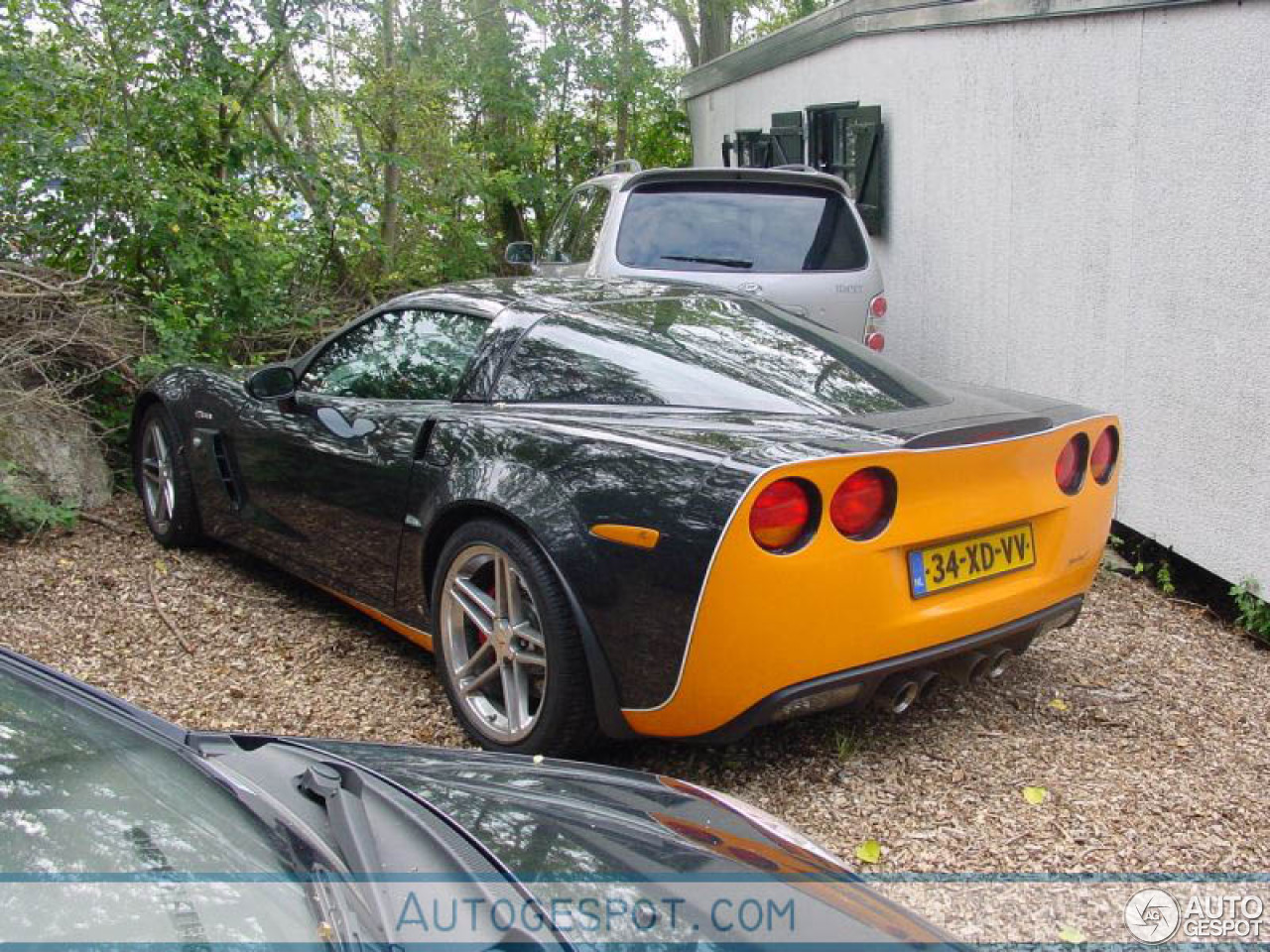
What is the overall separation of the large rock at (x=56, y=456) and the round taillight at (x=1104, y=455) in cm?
483

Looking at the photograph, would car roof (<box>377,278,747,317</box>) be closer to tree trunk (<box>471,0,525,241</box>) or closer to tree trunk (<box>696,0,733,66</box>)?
tree trunk (<box>471,0,525,241</box>)

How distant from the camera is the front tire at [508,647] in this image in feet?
10.9

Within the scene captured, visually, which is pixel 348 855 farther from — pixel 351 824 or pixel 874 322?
pixel 874 322

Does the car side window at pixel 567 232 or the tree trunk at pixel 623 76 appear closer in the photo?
the car side window at pixel 567 232

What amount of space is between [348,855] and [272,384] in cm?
329

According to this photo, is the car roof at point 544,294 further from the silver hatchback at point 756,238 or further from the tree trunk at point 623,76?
the tree trunk at point 623,76

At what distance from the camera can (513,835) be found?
1.79m

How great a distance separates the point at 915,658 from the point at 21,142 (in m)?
6.01

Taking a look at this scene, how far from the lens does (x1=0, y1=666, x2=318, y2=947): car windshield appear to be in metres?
1.41

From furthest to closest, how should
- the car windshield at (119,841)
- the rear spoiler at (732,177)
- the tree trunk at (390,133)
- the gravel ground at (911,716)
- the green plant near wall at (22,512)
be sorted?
the tree trunk at (390,133) → the rear spoiler at (732,177) → the green plant near wall at (22,512) → the gravel ground at (911,716) → the car windshield at (119,841)

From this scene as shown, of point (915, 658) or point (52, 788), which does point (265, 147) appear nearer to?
point (915, 658)

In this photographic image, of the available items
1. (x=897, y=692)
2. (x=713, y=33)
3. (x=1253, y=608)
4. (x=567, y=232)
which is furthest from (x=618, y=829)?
(x=713, y=33)

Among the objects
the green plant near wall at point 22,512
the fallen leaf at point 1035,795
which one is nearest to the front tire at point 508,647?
the fallen leaf at point 1035,795

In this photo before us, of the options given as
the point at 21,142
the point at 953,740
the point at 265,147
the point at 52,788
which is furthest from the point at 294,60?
the point at 52,788
